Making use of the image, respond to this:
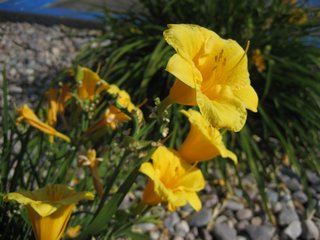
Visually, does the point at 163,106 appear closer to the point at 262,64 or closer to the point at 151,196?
the point at 151,196

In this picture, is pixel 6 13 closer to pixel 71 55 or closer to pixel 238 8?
pixel 71 55

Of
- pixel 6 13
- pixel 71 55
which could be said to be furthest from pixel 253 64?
pixel 6 13

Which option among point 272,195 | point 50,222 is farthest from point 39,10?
point 50,222

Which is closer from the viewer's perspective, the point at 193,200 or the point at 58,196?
the point at 58,196

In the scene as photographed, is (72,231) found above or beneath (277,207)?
above

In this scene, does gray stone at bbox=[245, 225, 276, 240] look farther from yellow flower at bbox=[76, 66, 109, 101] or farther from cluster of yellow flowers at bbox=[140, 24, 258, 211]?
yellow flower at bbox=[76, 66, 109, 101]

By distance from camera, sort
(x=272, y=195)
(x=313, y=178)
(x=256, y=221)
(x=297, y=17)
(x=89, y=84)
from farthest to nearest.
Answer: (x=297, y=17)
(x=313, y=178)
(x=272, y=195)
(x=256, y=221)
(x=89, y=84)

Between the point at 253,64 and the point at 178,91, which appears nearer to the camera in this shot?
the point at 178,91

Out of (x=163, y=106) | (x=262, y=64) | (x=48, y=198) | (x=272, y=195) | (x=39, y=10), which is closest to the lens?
(x=163, y=106)
